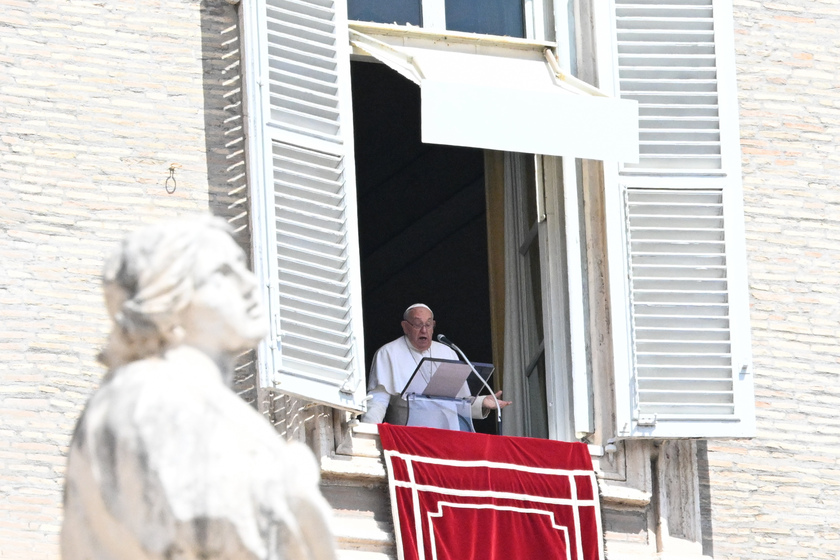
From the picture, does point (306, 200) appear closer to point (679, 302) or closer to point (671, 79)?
point (679, 302)

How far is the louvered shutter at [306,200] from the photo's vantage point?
8.78 metres

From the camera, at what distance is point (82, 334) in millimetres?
8672

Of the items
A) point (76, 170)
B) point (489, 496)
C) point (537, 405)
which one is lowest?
point (489, 496)

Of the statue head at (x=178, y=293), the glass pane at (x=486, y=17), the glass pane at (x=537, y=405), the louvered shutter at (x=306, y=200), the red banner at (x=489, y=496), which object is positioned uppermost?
the glass pane at (x=486, y=17)

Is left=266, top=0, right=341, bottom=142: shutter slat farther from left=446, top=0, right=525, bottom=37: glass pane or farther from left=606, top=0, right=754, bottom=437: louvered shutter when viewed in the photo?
left=606, top=0, right=754, bottom=437: louvered shutter

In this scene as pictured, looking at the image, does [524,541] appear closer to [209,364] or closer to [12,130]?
[12,130]

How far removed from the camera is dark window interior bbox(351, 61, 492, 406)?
15.5 m

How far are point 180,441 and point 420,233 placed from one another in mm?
12078

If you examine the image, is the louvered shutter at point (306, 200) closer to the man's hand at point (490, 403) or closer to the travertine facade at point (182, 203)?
the travertine facade at point (182, 203)

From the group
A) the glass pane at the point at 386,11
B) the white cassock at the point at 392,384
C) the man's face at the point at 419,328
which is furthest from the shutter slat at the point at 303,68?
the man's face at the point at 419,328

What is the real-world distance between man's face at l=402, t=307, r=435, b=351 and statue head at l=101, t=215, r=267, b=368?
6.43 metres

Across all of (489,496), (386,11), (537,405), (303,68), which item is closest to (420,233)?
(537,405)

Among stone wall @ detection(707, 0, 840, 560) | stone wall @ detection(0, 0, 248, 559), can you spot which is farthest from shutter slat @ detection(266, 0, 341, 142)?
stone wall @ detection(707, 0, 840, 560)

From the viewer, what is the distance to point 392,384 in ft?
33.0
